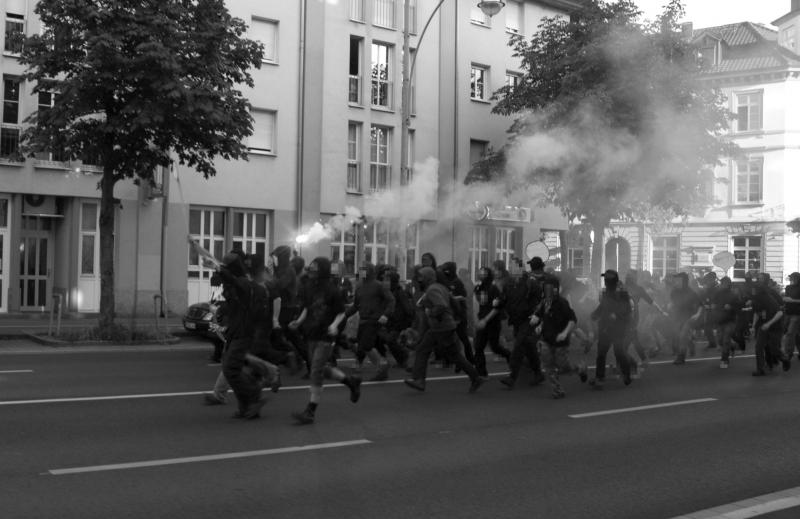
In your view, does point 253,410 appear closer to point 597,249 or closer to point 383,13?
point 383,13

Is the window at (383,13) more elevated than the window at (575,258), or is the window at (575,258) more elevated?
the window at (383,13)

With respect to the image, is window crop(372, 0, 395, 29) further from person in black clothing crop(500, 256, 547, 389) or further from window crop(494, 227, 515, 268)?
person in black clothing crop(500, 256, 547, 389)

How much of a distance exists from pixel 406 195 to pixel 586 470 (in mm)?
21988

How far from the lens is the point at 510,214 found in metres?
33.7

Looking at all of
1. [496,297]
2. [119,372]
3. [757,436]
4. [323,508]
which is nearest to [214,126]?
[119,372]

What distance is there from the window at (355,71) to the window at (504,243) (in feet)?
25.1

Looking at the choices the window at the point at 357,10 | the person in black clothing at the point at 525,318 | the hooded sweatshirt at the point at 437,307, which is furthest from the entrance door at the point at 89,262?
the hooded sweatshirt at the point at 437,307

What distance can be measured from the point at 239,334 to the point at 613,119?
20.3m

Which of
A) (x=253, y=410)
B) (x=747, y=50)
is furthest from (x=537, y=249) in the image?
(x=747, y=50)

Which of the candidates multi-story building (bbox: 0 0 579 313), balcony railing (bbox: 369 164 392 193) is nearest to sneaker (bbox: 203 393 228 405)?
multi-story building (bbox: 0 0 579 313)

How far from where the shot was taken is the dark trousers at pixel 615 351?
41.3 feet

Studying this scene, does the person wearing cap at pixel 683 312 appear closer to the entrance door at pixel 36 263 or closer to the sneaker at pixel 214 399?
the sneaker at pixel 214 399

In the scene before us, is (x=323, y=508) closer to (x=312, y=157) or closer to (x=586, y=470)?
(x=586, y=470)

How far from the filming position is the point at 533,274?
505 inches
